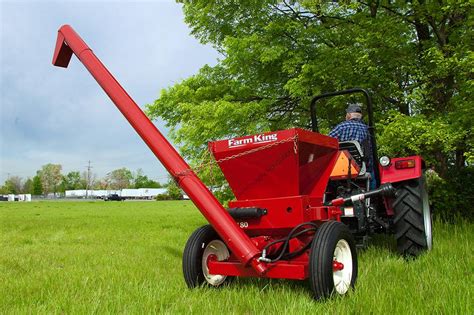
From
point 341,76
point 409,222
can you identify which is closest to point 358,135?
point 409,222

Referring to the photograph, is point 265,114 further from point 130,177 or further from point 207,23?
point 130,177

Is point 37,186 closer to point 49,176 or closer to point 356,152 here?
point 49,176

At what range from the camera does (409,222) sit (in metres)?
5.62

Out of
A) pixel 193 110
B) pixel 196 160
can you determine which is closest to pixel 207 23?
pixel 193 110

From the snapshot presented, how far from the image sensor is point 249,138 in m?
4.30

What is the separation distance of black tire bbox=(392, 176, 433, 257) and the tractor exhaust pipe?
2.60 m

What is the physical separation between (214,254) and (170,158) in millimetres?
1216

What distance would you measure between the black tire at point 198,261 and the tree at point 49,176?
136056 millimetres

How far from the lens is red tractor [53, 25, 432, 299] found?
3807mm

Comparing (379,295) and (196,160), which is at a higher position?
(196,160)

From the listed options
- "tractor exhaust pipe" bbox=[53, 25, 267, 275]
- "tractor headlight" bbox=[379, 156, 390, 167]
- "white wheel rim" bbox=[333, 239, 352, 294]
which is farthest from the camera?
"tractor headlight" bbox=[379, 156, 390, 167]

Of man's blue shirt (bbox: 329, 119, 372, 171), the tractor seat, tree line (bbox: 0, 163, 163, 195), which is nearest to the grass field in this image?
the tractor seat

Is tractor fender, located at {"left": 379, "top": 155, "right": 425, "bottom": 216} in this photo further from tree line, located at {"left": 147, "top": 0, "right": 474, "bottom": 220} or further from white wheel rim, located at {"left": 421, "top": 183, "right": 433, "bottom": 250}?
tree line, located at {"left": 147, "top": 0, "right": 474, "bottom": 220}

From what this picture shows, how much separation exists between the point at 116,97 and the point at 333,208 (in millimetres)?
2426
